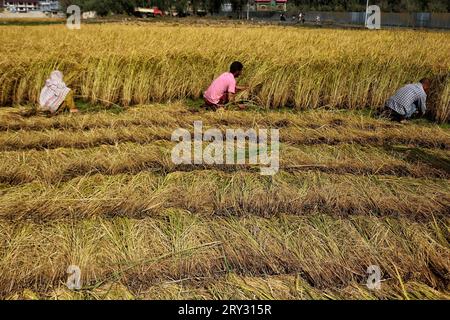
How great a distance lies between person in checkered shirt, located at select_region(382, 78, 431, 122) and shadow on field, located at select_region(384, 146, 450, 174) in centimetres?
129

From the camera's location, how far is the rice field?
2346 mm

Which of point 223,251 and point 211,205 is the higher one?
point 211,205

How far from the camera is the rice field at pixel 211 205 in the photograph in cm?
235

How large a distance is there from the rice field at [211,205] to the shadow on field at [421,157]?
2 centimetres

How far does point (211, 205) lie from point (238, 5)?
56674 mm

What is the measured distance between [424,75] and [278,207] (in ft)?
15.4

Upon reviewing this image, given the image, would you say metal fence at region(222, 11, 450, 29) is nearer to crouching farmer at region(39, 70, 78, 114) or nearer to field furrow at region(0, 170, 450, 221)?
crouching farmer at region(39, 70, 78, 114)

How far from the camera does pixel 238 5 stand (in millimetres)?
55188
